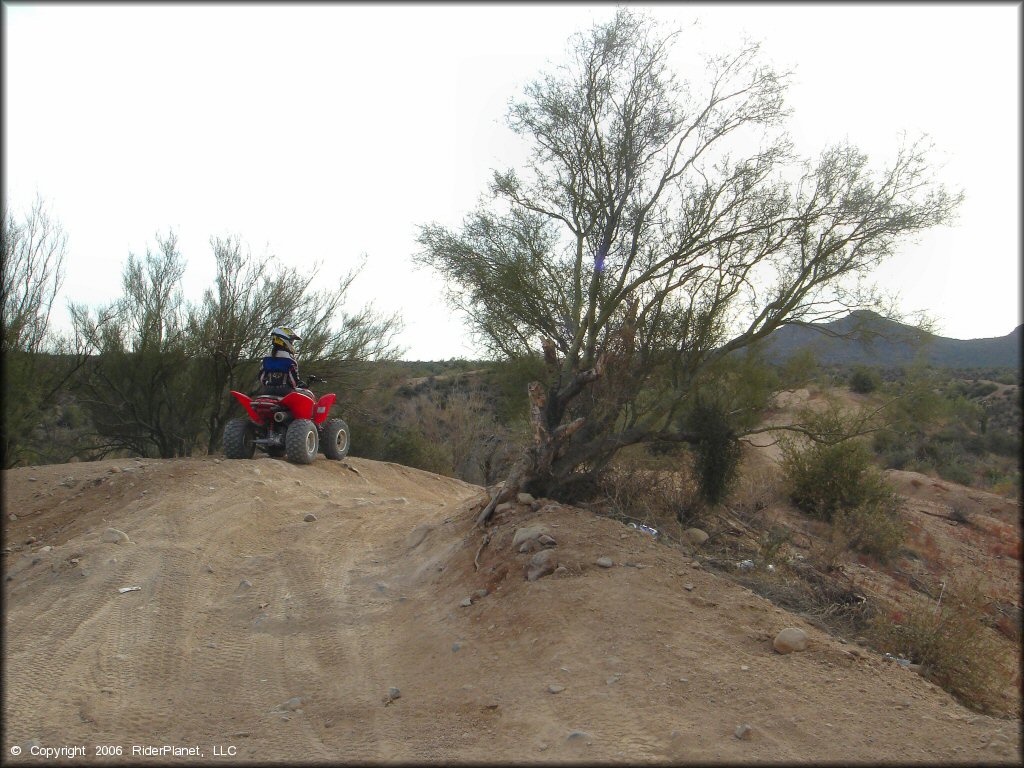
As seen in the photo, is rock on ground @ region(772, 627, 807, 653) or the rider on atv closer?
rock on ground @ region(772, 627, 807, 653)

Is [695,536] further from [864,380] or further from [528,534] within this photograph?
[864,380]

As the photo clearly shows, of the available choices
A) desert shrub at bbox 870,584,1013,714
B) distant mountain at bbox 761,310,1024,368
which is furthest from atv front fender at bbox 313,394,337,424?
desert shrub at bbox 870,584,1013,714

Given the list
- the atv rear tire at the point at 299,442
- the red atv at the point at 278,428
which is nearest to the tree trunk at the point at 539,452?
the atv rear tire at the point at 299,442

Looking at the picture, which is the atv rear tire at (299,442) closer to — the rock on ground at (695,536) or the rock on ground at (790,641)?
the rock on ground at (695,536)

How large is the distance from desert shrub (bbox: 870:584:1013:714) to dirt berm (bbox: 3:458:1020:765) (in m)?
0.63

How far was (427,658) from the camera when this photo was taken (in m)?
5.55

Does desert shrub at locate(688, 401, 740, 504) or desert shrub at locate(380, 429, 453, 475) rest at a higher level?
desert shrub at locate(688, 401, 740, 504)

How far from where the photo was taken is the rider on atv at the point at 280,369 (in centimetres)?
1298

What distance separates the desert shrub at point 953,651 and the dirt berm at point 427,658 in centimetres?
63

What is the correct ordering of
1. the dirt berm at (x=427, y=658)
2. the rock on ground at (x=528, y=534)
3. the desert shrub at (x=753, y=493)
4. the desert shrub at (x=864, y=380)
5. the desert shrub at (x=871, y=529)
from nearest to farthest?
the dirt berm at (x=427, y=658) < the rock on ground at (x=528, y=534) < the desert shrub at (x=753, y=493) < the desert shrub at (x=871, y=529) < the desert shrub at (x=864, y=380)

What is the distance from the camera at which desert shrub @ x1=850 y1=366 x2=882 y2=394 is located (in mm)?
12455

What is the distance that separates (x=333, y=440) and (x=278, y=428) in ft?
3.86

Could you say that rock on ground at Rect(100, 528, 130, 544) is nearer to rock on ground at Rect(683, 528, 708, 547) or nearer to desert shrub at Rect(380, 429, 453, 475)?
rock on ground at Rect(683, 528, 708, 547)

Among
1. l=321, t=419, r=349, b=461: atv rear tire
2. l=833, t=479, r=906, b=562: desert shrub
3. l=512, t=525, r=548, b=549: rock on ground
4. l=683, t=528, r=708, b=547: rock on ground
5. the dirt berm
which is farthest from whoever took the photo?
l=321, t=419, r=349, b=461: atv rear tire
